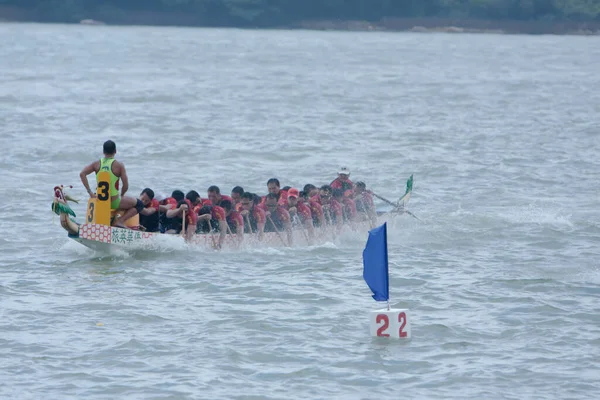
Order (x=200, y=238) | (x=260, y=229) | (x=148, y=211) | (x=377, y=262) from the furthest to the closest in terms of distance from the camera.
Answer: (x=260, y=229) < (x=200, y=238) < (x=148, y=211) < (x=377, y=262)

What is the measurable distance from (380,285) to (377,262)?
321 mm

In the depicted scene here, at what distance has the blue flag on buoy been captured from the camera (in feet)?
44.5

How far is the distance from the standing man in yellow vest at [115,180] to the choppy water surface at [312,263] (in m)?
0.88

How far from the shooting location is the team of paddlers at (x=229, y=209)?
1850cm

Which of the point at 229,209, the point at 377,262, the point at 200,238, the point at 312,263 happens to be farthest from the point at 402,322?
the point at 229,209

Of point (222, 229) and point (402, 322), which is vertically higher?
point (222, 229)

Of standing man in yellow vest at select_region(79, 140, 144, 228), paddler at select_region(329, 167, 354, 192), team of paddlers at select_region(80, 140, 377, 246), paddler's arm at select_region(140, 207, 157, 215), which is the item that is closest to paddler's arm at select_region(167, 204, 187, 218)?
team of paddlers at select_region(80, 140, 377, 246)

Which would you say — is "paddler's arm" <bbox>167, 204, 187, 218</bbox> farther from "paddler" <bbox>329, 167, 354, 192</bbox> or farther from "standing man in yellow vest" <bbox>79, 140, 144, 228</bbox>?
"paddler" <bbox>329, 167, 354, 192</bbox>

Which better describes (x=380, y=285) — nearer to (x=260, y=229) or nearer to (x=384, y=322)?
(x=384, y=322)

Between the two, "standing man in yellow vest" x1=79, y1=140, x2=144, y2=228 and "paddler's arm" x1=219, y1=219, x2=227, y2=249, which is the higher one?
"standing man in yellow vest" x1=79, y1=140, x2=144, y2=228

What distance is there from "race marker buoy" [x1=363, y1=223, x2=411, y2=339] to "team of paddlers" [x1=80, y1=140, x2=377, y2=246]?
5.53m

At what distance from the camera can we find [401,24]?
144 m

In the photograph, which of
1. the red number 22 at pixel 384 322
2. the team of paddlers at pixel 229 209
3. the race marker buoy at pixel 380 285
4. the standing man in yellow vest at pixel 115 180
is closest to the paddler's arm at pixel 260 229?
the team of paddlers at pixel 229 209

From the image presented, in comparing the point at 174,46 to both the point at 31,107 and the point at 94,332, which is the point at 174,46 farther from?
the point at 94,332
